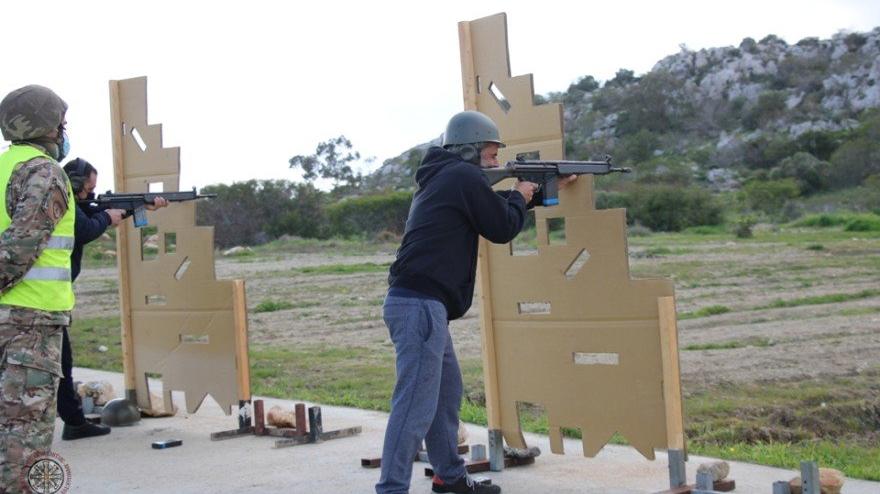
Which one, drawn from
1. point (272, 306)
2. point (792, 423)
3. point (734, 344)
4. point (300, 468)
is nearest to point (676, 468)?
point (300, 468)

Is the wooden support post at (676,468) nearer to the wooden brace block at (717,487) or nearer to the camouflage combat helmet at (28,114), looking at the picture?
the wooden brace block at (717,487)

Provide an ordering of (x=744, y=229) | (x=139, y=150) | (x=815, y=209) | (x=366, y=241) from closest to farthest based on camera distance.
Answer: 1. (x=139, y=150)
2. (x=744, y=229)
3. (x=366, y=241)
4. (x=815, y=209)

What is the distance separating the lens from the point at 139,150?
9469 mm

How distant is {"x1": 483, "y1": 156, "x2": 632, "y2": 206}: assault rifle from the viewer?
244 inches

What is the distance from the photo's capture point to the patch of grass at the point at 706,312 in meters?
15.8

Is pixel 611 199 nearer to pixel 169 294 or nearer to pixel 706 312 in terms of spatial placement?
pixel 706 312

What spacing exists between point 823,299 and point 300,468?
11.2m

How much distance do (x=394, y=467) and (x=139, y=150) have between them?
15.3 ft

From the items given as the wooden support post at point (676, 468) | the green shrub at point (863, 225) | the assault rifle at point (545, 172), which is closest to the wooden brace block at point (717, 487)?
the wooden support post at point (676, 468)

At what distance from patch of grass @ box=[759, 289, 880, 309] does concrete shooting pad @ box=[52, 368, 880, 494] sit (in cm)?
895

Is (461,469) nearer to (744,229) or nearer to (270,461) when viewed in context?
(270,461)

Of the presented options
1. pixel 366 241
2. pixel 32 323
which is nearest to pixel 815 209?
pixel 366 241

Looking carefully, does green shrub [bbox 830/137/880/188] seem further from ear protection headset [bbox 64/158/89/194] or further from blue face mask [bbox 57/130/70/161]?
blue face mask [bbox 57/130/70/161]

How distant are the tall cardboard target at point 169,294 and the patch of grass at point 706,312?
8075mm
